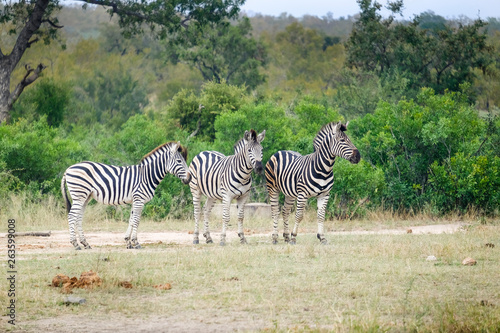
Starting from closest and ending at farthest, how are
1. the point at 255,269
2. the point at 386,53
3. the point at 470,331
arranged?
1. the point at 470,331
2. the point at 255,269
3. the point at 386,53

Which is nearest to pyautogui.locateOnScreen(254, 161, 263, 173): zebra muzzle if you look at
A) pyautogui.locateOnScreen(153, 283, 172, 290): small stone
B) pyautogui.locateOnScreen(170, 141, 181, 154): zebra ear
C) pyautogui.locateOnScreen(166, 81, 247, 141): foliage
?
pyautogui.locateOnScreen(170, 141, 181, 154): zebra ear

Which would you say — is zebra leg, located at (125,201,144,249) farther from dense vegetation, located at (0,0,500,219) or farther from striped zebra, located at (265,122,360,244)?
dense vegetation, located at (0,0,500,219)

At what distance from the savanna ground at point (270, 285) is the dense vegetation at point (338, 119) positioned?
148 inches

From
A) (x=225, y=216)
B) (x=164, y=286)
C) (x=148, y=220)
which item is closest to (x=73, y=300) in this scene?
(x=164, y=286)

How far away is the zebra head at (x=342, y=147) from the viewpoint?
1228cm

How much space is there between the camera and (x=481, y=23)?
33.0 m

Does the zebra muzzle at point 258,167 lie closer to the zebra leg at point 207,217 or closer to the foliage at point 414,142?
the zebra leg at point 207,217

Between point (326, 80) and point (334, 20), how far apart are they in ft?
235

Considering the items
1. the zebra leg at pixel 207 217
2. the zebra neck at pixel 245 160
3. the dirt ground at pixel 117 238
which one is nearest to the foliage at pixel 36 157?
the dirt ground at pixel 117 238

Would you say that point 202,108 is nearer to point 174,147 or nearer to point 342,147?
point 174,147

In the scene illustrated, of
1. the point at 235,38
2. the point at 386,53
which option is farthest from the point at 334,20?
the point at 386,53

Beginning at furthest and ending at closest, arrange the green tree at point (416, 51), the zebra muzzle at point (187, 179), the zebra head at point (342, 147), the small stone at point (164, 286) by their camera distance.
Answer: the green tree at point (416, 51), the zebra muzzle at point (187, 179), the zebra head at point (342, 147), the small stone at point (164, 286)

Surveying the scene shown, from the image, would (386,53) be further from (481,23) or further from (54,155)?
(54,155)

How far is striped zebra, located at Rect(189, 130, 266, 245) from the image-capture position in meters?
12.3
